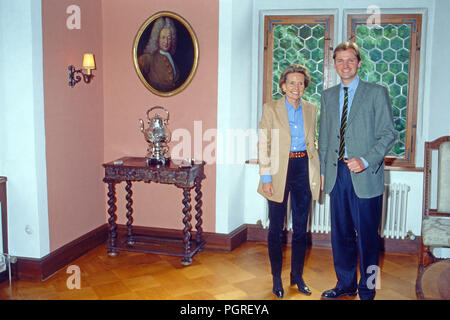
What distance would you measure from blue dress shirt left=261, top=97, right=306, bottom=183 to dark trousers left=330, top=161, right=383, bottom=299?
31 cm

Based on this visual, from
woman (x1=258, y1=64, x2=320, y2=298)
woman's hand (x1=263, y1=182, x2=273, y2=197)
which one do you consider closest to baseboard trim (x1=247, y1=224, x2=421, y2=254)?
woman (x1=258, y1=64, x2=320, y2=298)

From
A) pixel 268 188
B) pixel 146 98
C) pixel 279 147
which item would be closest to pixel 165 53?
pixel 146 98

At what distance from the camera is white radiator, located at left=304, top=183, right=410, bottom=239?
4.00 metres

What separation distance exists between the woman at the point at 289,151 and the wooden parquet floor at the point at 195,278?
0.64 m

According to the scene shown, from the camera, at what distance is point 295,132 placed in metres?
2.98

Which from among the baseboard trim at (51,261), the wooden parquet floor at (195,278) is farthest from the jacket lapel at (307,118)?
the baseboard trim at (51,261)

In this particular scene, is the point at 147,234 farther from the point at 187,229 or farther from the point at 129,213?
the point at 187,229

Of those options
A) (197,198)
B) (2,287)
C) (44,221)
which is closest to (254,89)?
(197,198)

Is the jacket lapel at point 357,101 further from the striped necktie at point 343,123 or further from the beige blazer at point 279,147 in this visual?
the beige blazer at point 279,147

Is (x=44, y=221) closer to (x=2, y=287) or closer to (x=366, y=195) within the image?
(x=2, y=287)

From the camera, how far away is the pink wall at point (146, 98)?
404cm

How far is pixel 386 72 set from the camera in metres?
4.26

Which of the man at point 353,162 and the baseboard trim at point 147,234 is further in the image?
the baseboard trim at point 147,234

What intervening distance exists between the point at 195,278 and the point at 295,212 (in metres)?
1.00
